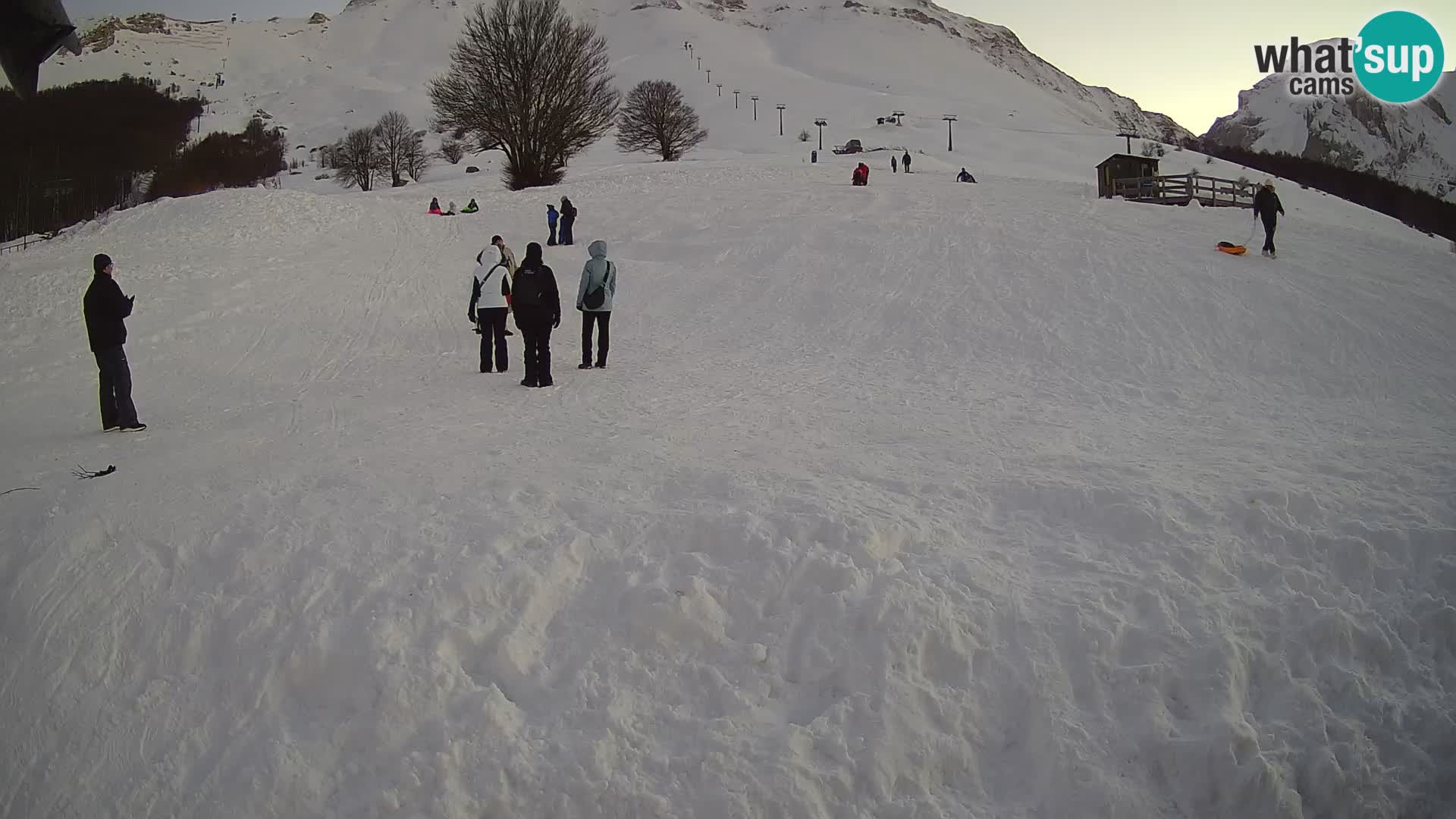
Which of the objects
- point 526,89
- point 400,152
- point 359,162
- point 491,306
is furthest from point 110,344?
point 400,152

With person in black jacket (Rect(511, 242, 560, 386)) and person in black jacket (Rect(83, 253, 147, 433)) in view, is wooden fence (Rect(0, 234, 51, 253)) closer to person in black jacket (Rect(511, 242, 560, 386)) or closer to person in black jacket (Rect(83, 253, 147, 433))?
person in black jacket (Rect(83, 253, 147, 433))

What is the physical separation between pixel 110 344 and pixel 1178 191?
2789 centimetres

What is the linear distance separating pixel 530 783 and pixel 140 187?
44.5 meters

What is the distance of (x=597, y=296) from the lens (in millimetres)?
10055

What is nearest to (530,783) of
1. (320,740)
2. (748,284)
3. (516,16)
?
(320,740)

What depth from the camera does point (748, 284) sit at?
52.9ft

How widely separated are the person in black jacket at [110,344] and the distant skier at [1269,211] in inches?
706

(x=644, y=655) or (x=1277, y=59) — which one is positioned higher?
(x=1277, y=59)

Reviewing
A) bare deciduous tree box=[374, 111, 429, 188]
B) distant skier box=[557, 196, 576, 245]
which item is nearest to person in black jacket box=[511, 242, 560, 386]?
distant skier box=[557, 196, 576, 245]

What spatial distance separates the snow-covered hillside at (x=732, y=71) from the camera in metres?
93.9

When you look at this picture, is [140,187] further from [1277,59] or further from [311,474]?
[1277,59]

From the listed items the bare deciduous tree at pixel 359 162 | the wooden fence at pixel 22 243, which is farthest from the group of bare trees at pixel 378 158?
the wooden fence at pixel 22 243

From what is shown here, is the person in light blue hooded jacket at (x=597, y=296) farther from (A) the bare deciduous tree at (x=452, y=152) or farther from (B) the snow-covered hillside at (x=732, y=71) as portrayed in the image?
(A) the bare deciduous tree at (x=452, y=152)

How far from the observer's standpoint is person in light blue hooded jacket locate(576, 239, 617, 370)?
9.99 m
